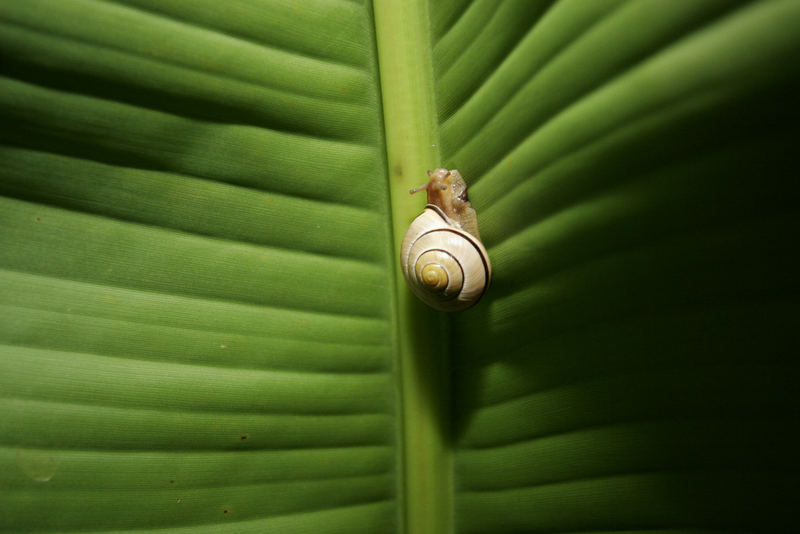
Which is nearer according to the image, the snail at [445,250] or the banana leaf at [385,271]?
the banana leaf at [385,271]

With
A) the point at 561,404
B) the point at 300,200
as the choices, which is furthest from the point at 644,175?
the point at 300,200

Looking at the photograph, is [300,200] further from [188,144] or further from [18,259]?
[18,259]

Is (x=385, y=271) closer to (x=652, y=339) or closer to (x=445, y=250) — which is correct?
(x=445, y=250)

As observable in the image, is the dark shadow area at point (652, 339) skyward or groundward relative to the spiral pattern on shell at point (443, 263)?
groundward

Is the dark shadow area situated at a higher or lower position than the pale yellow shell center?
lower

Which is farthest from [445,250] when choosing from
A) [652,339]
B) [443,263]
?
[652,339]

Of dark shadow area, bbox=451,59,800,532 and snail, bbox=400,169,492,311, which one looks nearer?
dark shadow area, bbox=451,59,800,532
